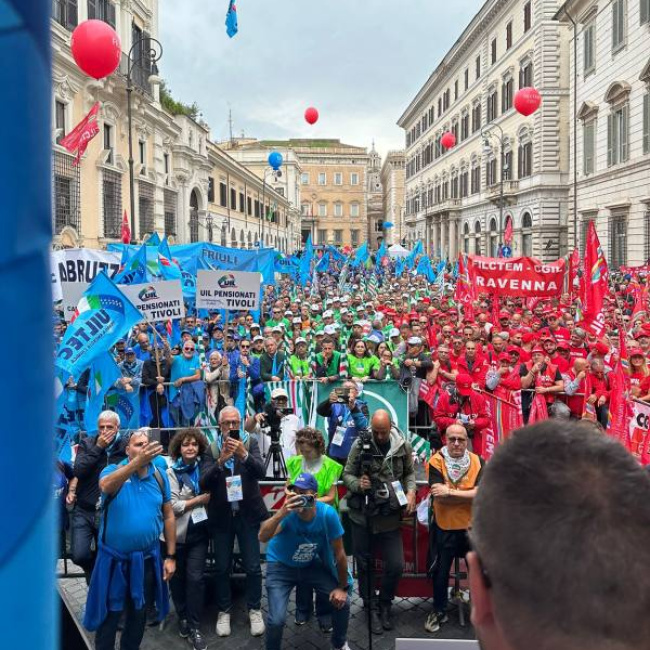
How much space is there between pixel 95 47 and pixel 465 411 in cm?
842

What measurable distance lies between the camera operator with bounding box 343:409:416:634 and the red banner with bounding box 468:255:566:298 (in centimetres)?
999

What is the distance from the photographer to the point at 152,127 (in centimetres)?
3325

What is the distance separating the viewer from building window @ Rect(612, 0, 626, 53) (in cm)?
2731

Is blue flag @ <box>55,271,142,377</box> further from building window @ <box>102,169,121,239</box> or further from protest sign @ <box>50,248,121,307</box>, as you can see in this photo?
building window @ <box>102,169,121,239</box>

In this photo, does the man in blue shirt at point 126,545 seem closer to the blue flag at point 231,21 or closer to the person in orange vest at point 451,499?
the person in orange vest at point 451,499

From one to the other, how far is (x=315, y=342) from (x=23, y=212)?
403 inches

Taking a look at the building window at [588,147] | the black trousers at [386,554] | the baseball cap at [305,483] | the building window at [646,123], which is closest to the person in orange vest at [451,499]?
the black trousers at [386,554]

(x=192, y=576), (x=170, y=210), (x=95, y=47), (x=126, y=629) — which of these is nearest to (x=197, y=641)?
(x=192, y=576)

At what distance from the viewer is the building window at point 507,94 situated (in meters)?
43.8

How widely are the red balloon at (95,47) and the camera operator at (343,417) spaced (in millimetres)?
7349

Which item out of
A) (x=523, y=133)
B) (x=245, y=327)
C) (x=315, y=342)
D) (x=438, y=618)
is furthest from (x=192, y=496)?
(x=523, y=133)

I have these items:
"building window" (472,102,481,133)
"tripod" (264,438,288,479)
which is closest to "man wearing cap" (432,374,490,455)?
"tripod" (264,438,288,479)

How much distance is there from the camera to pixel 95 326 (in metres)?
7.42

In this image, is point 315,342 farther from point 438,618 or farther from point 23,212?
point 23,212
